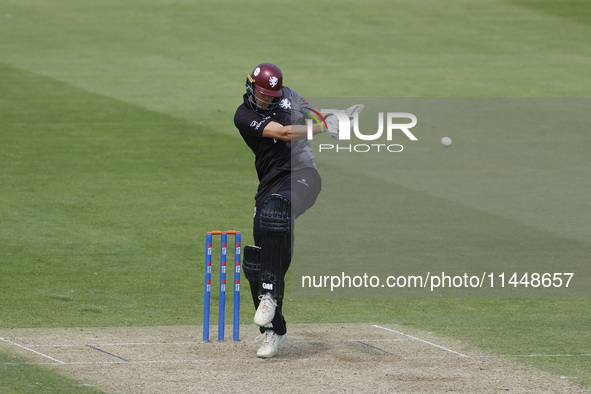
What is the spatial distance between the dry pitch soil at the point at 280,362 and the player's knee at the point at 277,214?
3.36 feet

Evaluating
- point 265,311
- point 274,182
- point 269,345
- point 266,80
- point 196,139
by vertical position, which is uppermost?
point 196,139

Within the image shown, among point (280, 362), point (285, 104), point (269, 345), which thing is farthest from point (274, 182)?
point (280, 362)

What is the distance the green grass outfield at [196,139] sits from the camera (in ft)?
36.6

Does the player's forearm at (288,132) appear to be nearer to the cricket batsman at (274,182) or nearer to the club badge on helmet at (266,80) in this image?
the cricket batsman at (274,182)

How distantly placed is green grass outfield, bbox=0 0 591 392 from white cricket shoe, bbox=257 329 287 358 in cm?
166

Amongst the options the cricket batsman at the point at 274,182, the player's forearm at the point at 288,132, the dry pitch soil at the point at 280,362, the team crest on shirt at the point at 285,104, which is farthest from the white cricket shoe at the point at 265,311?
the team crest on shirt at the point at 285,104

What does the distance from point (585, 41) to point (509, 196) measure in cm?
1649

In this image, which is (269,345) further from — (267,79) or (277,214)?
(267,79)

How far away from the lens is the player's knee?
839 cm

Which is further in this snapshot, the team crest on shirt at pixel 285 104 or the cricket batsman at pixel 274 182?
the team crest on shirt at pixel 285 104

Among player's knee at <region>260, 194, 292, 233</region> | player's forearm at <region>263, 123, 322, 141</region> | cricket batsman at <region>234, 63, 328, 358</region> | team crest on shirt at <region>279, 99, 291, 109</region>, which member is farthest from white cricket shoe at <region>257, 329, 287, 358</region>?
team crest on shirt at <region>279, 99, 291, 109</region>

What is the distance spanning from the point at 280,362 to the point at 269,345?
Answer: 0.18 metres

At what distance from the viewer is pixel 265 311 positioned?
8352 millimetres

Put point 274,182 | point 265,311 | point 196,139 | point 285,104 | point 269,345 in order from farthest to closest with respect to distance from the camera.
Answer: point 196,139 < point 285,104 < point 274,182 < point 269,345 < point 265,311
